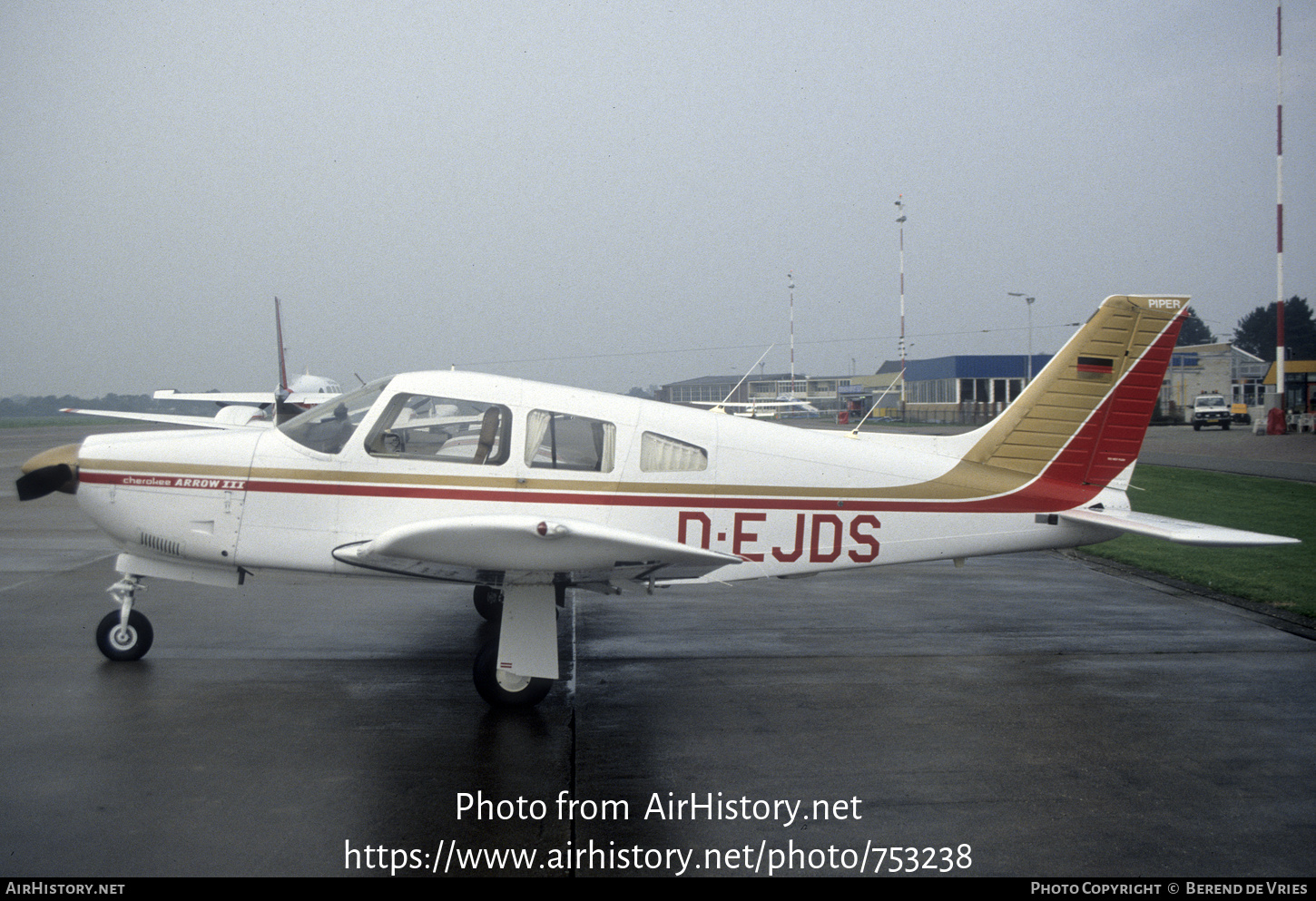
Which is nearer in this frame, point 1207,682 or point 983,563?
point 1207,682

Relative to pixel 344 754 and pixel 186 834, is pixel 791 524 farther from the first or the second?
pixel 186 834

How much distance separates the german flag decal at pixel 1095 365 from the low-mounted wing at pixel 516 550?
3521mm

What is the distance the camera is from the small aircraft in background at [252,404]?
15084 millimetres

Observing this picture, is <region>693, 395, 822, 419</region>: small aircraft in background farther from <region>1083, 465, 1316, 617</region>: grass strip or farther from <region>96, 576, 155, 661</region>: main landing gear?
<region>1083, 465, 1316, 617</region>: grass strip

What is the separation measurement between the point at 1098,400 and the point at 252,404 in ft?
110

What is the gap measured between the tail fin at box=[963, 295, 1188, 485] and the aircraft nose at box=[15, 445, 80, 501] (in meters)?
6.74

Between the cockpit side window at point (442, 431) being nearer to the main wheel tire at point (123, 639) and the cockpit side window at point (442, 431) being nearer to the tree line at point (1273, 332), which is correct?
the main wheel tire at point (123, 639)

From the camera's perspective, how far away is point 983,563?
1250 cm

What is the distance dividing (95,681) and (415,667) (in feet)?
7.13

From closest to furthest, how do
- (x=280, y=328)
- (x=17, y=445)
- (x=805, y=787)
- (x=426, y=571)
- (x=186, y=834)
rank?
(x=186, y=834) → (x=805, y=787) → (x=426, y=571) → (x=17, y=445) → (x=280, y=328)

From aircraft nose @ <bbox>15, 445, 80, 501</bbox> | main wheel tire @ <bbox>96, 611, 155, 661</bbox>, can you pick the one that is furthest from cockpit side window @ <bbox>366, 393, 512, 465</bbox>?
main wheel tire @ <bbox>96, 611, 155, 661</bbox>

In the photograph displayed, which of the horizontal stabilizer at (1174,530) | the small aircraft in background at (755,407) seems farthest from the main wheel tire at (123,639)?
the horizontal stabilizer at (1174,530)

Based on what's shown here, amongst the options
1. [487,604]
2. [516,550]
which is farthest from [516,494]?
[487,604]

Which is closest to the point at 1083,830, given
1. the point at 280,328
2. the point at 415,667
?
the point at 415,667
